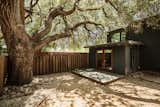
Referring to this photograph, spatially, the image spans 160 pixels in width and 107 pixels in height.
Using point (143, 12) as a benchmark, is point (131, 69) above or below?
below

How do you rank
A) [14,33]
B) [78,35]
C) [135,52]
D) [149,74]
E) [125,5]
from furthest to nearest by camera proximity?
[78,35], [135,52], [149,74], [125,5], [14,33]

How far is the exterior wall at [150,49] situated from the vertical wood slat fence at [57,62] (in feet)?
15.8

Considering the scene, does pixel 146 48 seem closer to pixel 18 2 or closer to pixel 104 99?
pixel 104 99

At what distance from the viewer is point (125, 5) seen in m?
6.93

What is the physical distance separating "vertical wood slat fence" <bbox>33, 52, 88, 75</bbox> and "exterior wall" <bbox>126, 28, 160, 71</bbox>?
4.82 metres

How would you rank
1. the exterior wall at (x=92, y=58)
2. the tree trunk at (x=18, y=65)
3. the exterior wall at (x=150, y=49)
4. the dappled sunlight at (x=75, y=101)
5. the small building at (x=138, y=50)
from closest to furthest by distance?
the dappled sunlight at (x=75, y=101) → the tree trunk at (x=18, y=65) → the small building at (x=138, y=50) → the exterior wall at (x=150, y=49) → the exterior wall at (x=92, y=58)

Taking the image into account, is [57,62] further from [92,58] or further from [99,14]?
[99,14]

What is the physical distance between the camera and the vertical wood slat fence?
8727 millimetres

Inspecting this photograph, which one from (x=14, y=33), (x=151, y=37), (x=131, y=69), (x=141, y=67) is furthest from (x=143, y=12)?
(x=14, y=33)

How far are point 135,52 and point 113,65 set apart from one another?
6.08 ft

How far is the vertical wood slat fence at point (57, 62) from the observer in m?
8.73

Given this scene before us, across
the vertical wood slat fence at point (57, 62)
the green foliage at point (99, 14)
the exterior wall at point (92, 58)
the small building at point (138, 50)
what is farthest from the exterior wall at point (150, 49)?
the vertical wood slat fence at point (57, 62)

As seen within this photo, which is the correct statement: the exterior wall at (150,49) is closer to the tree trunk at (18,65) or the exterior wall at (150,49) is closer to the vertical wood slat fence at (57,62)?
the vertical wood slat fence at (57,62)

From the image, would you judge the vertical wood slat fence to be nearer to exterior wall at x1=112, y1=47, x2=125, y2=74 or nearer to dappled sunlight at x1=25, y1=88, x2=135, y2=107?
exterior wall at x1=112, y1=47, x2=125, y2=74
